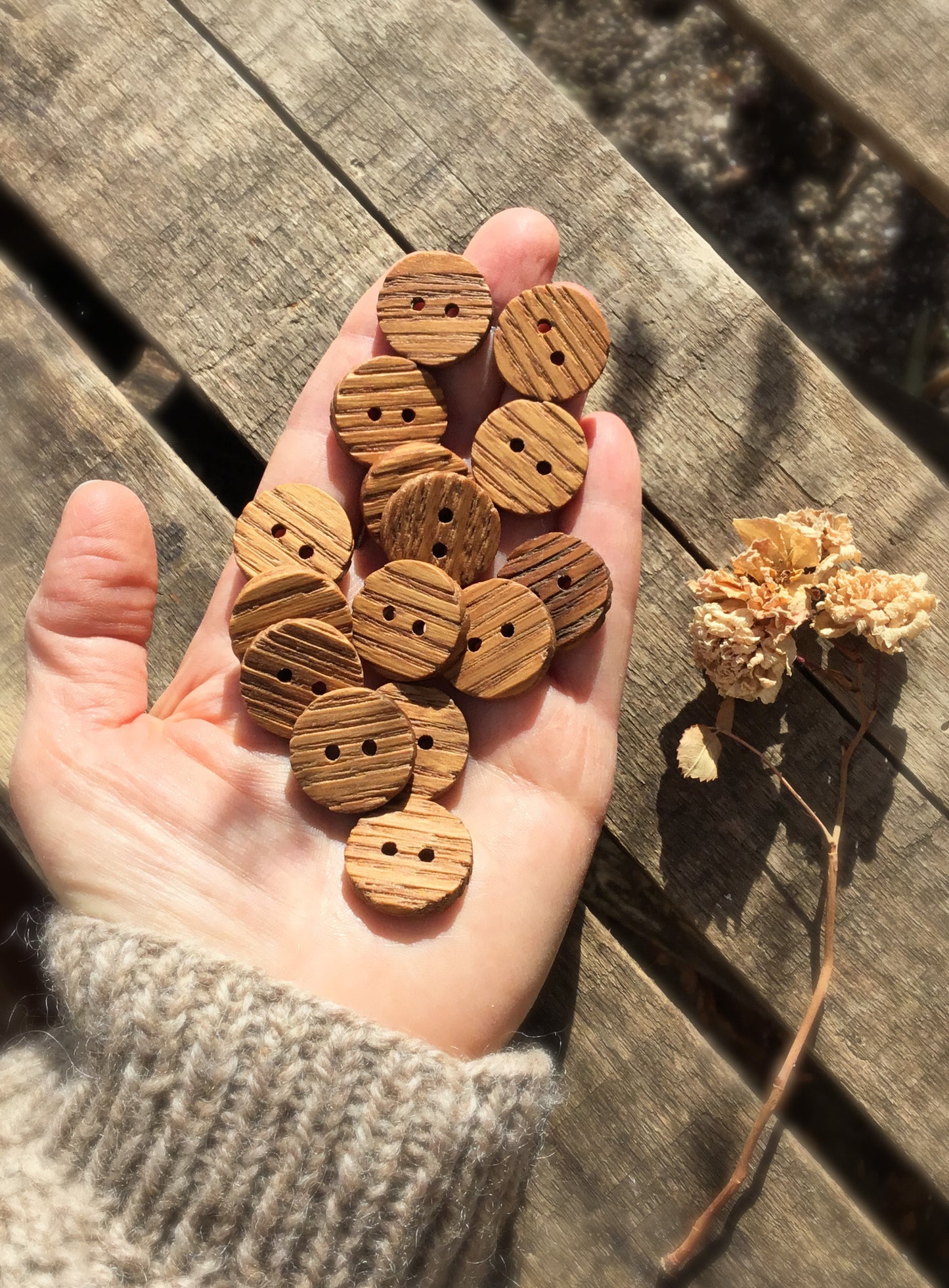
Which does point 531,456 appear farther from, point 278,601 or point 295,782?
point 295,782

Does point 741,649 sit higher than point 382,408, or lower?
higher

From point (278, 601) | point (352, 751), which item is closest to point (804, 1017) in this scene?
point (352, 751)

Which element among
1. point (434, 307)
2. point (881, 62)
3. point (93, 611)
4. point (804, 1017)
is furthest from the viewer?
point (881, 62)

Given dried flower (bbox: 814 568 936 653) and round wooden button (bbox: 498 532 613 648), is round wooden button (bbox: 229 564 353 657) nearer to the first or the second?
round wooden button (bbox: 498 532 613 648)

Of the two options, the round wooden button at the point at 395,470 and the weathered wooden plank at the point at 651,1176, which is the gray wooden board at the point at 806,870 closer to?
the weathered wooden plank at the point at 651,1176

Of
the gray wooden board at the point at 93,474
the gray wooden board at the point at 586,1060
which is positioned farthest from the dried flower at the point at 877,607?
the gray wooden board at the point at 93,474

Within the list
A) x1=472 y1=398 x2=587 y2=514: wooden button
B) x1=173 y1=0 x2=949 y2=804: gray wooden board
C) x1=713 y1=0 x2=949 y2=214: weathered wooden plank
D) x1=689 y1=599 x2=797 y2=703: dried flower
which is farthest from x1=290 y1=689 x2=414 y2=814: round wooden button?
x1=713 y1=0 x2=949 y2=214: weathered wooden plank

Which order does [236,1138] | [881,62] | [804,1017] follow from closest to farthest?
[236,1138]
[804,1017]
[881,62]
